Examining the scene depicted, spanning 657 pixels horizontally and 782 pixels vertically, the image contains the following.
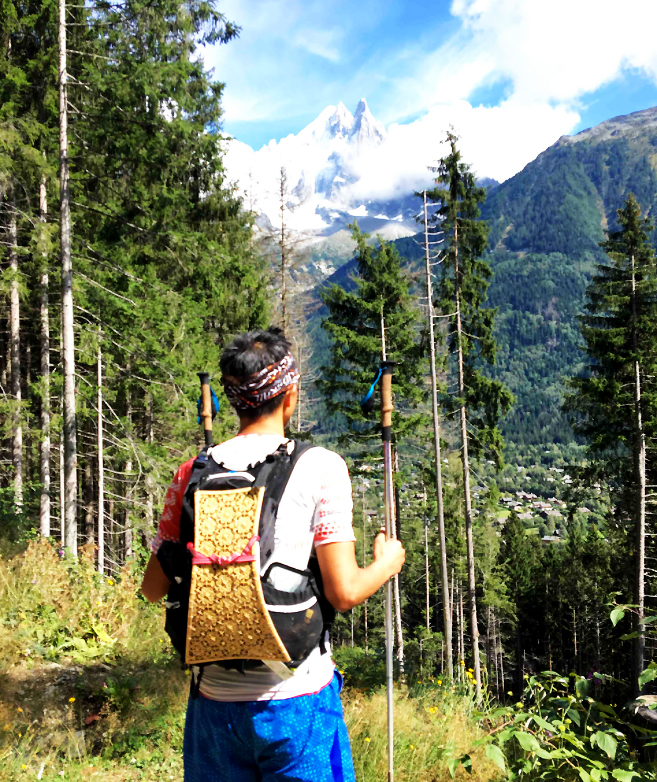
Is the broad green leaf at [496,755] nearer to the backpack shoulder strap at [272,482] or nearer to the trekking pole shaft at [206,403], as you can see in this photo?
the backpack shoulder strap at [272,482]

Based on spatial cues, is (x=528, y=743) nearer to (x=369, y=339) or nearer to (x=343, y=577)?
(x=343, y=577)

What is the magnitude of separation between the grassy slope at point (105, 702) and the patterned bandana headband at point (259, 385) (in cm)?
240

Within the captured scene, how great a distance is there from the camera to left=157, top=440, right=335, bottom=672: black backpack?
160 centimetres

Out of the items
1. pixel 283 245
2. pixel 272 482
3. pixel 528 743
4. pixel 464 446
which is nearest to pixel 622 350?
pixel 464 446

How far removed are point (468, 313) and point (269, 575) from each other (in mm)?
20269

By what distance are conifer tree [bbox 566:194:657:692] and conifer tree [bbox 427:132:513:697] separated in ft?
10.1

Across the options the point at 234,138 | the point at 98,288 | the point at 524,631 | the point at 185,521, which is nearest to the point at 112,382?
the point at 98,288

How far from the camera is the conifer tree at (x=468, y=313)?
20.5 m

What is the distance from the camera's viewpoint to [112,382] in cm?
1298

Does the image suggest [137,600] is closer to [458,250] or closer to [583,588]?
[458,250]

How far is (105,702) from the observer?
179 inches

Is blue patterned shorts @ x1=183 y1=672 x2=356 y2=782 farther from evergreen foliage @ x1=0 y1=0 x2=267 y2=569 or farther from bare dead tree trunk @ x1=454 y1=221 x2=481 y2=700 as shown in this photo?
bare dead tree trunk @ x1=454 y1=221 x2=481 y2=700

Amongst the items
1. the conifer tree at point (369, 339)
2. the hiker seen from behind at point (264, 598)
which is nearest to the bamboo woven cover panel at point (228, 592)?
the hiker seen from behind at point (264, 598)

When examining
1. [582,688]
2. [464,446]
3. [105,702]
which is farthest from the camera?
[464,446]
